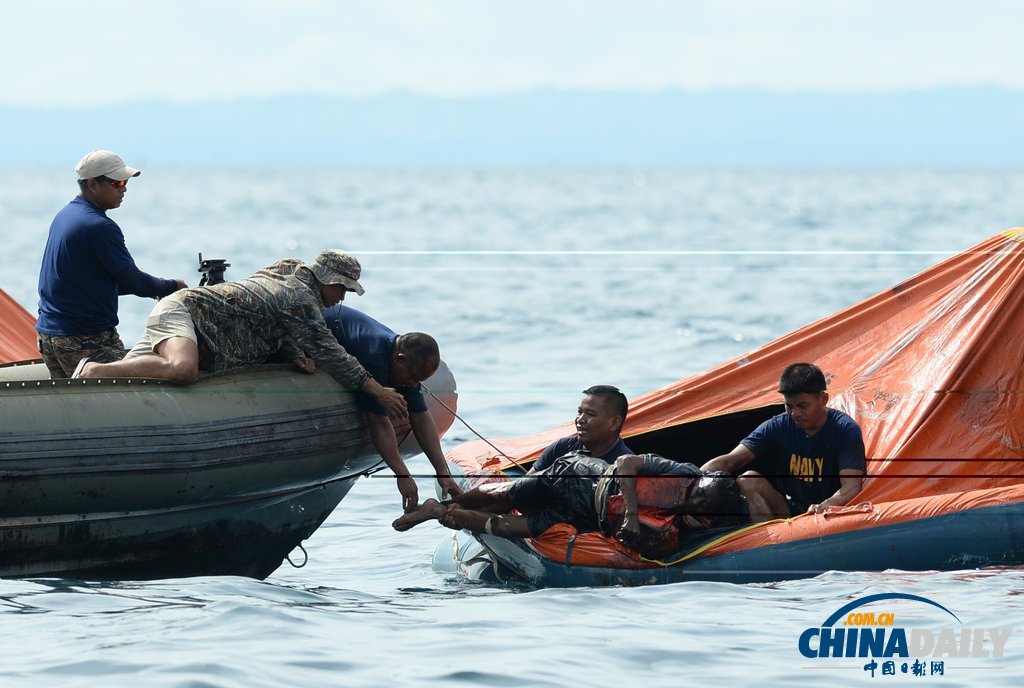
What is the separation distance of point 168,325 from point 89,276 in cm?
67

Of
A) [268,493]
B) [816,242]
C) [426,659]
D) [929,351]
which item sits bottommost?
[426,659]

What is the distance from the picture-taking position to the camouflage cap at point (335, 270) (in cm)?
773

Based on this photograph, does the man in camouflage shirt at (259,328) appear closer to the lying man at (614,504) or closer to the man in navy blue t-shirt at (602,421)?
the lying man at (614,504)

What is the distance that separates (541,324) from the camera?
2111 centimetres

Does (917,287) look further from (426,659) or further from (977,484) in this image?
(426,659)

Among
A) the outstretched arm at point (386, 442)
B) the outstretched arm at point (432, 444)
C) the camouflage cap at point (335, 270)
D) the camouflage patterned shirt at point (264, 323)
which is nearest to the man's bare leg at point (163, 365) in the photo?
the camouflage patterned shirt at point (264, 323)

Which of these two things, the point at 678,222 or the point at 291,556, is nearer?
the point at 291,556

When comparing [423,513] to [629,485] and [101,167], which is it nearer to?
[629,485]

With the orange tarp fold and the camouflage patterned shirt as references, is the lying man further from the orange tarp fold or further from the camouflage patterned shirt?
the camouflage patterned shirt

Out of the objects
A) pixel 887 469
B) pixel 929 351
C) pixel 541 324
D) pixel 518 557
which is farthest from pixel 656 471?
pixel 541 324

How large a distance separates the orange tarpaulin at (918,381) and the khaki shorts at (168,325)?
7.09 ft

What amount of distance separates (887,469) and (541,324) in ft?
43.6

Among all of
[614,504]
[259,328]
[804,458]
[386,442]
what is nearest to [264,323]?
[259,328]

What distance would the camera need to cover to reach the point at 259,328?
25.4 ft
